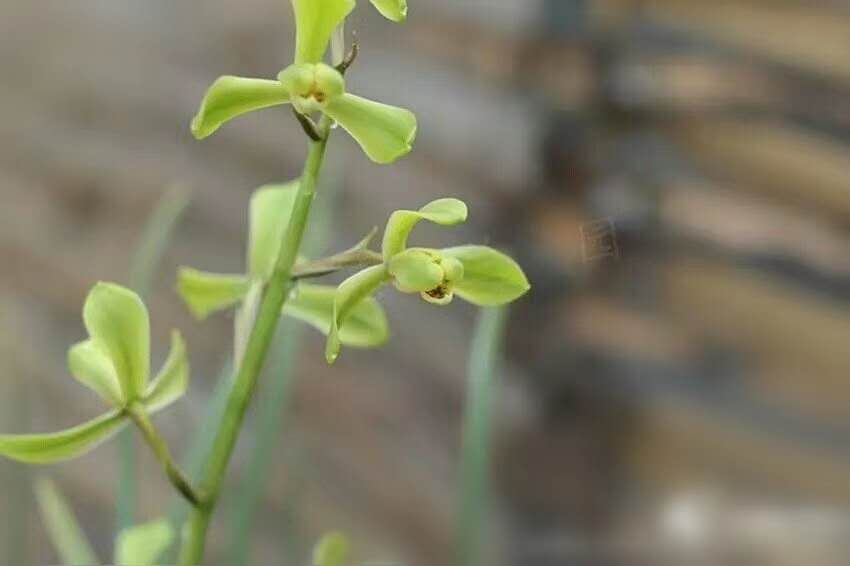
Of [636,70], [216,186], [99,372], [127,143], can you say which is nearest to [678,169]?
[636,70]

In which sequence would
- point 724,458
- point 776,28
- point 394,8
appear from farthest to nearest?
1. point 724,458
2. point 776,28
3. point 394,8

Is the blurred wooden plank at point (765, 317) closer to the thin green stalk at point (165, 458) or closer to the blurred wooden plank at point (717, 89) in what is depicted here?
the blurred wooden plank at point (717, 89)

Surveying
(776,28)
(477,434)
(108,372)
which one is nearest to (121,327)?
(108,372)

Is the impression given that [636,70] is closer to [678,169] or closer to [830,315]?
[678,169]

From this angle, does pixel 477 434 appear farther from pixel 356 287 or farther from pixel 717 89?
pixel 717 89

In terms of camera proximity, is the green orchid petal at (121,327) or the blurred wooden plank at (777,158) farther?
the blurred wooden plank at (777,158)

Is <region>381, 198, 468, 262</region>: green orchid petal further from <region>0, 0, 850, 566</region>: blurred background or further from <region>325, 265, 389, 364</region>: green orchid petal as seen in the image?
<region>0, 0, 850, 566</region>: blurred background

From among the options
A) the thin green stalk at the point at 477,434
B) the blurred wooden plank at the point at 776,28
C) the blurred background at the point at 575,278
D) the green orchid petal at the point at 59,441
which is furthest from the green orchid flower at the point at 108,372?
the blurred wooden plank at the point at 776,28
